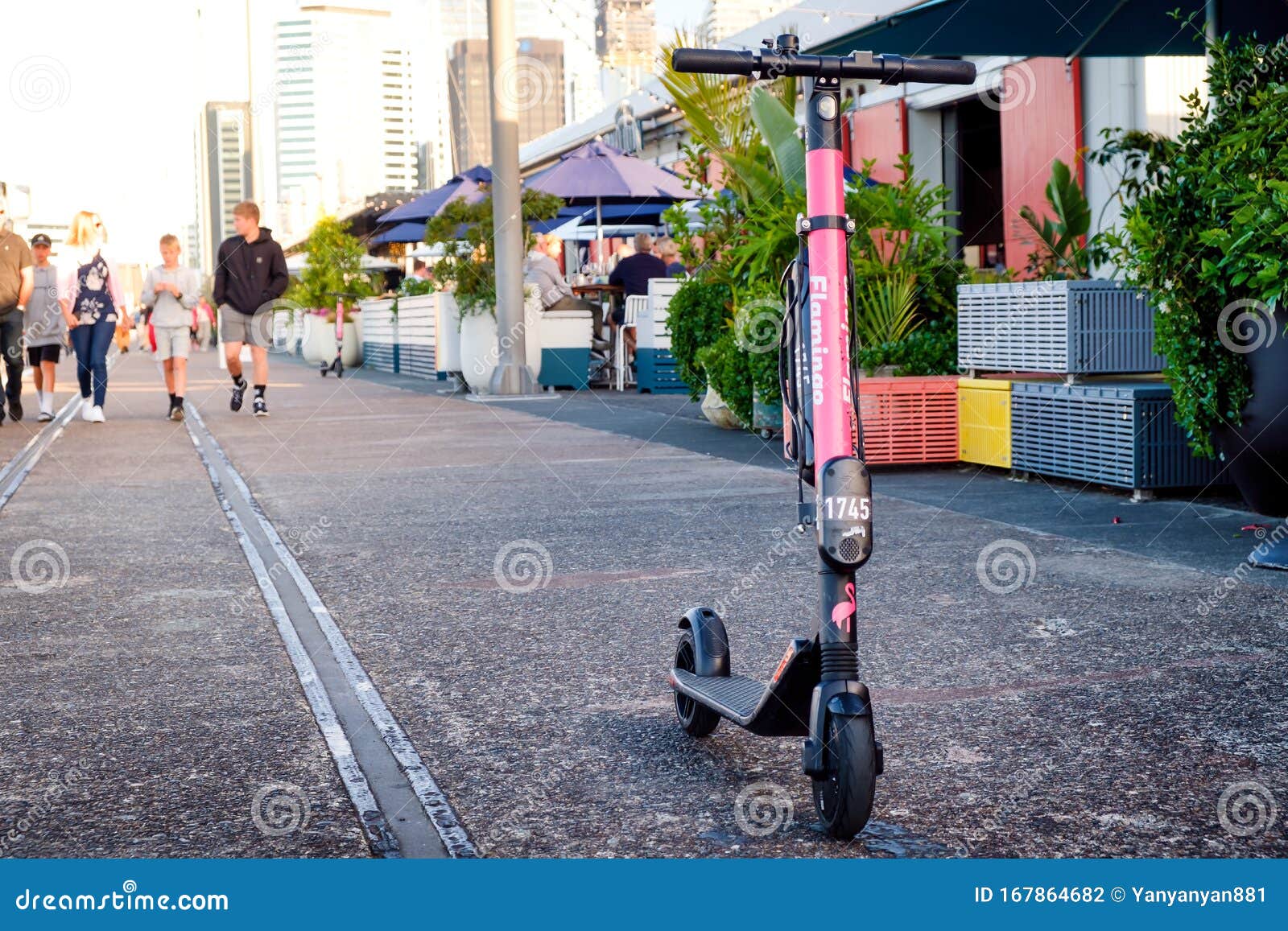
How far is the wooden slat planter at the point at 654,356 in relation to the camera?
665 inches

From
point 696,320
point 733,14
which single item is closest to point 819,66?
point 696,320

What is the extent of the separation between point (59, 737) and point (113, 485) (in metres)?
5.77

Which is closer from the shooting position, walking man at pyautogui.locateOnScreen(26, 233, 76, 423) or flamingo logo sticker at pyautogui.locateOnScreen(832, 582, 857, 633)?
flamingo logo sticker at pyautogui.locateOnScreen(832, 582, 857, 633)

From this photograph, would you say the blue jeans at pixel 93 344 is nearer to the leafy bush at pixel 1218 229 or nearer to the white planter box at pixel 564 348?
the white planter box at pixel 564 348

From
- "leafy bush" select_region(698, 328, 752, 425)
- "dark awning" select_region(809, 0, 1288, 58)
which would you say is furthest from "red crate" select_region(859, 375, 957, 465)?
"dark awning" select_region(809, 0, 1288, 58)

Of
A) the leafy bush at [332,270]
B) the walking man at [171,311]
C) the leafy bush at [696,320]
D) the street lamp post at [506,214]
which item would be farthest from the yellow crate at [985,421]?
the leafy bush at [332,270]

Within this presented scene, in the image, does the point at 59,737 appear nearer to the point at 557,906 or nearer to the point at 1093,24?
the point at 557,906

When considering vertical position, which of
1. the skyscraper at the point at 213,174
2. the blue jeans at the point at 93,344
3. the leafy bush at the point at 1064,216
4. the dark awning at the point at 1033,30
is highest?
the skyscraper at the point at 213,174

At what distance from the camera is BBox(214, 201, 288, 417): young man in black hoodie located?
47.8 feet

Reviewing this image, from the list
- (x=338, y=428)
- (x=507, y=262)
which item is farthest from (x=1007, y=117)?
(x=338, y=428)

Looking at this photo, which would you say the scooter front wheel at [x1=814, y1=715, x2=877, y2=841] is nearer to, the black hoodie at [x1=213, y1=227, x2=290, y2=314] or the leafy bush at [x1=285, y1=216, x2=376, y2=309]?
the black hoodie at [x1=213, y1=227, x2=290, y2=314]

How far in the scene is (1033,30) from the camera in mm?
9695

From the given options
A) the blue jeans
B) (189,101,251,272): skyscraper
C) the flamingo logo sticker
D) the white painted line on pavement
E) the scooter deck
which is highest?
(189,101,251,272): skyscraper

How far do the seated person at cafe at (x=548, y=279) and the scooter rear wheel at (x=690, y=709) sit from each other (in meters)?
14.4
